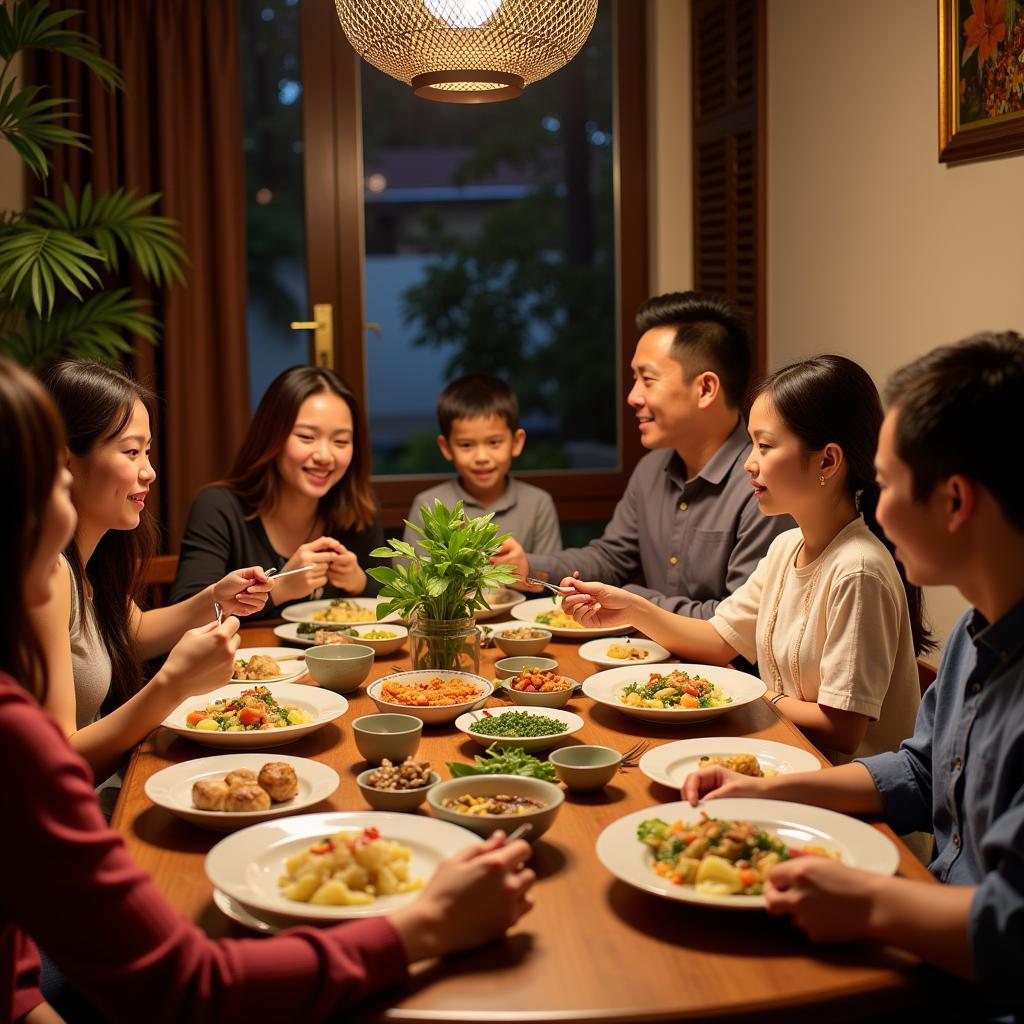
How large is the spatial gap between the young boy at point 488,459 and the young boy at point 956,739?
2.15 m

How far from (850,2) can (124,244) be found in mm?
2442

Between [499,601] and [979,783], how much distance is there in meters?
1.64

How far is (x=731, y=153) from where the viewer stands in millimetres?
4336

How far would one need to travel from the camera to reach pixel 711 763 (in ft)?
5.59

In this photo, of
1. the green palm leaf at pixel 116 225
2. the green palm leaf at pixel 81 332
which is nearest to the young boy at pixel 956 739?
the green palm leaf at pixel 81 332

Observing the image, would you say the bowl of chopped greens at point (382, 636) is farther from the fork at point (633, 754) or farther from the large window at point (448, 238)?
the large window at point (448, 238)

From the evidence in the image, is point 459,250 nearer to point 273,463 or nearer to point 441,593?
point 273,463

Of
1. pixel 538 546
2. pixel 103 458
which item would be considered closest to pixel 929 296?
pixel 538 546

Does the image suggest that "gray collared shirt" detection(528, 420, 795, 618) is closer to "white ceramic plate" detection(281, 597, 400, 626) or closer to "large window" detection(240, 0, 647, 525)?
"white ceramic plate" detection(281, 597, 400, 626)

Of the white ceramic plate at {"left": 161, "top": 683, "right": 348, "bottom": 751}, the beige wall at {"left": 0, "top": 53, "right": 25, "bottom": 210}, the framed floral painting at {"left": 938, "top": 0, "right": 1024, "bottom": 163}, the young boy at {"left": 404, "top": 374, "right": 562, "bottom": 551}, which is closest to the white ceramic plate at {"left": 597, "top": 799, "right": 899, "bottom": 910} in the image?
the white ceramic plate at {"left": 161, "top": 683, "right": 348, "bottom": 751}

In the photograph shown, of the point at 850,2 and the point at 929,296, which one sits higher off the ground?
the point at 850,2

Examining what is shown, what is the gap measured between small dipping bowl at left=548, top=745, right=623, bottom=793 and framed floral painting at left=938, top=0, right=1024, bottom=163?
185 cm

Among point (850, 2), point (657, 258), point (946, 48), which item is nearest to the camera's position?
point (946, 48)

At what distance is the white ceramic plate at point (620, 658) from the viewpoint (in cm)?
240
